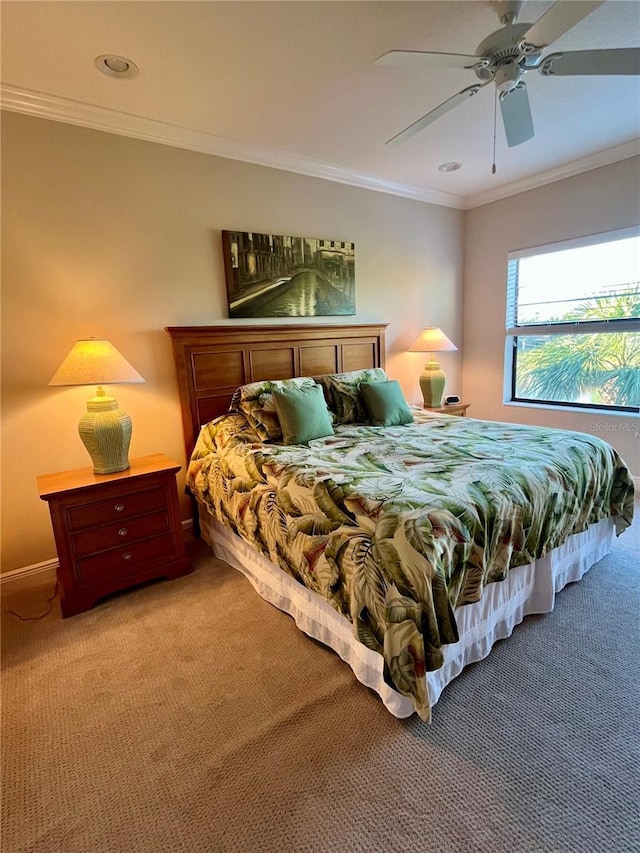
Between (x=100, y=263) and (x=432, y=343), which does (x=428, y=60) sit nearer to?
(x=100, y=263)

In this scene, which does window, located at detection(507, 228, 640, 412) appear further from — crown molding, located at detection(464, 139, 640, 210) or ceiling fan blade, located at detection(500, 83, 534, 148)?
ceiling fan blade, located at detection(500, 83, 534, 148)

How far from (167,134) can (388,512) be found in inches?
109

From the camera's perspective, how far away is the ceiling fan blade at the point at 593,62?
1580mm

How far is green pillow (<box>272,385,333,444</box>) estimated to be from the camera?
2.54 metres

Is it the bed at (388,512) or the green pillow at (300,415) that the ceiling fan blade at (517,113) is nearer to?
the bed at (388,512)

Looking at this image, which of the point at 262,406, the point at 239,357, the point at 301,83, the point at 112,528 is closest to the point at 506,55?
the point at 301,83

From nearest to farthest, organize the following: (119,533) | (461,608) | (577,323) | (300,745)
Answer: (300,745)
(461,608)
(119,533)
(577,323)

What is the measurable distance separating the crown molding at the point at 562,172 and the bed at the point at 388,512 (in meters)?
2.43

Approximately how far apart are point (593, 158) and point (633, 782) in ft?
13.3

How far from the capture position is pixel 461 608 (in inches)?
64.5

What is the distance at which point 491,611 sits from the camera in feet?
5.90

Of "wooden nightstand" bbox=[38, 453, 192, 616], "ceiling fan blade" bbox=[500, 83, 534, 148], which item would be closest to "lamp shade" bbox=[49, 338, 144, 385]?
"wooden nightstand" bbox=[38, 453, 192, 616]

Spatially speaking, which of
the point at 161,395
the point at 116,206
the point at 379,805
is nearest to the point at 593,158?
the point at 116,206

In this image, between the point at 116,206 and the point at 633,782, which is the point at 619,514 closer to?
the point at 633,782
